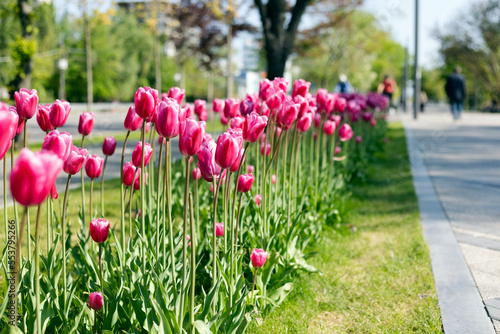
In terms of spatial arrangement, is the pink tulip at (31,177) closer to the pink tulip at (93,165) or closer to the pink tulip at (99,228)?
the pink tulip at (99,228)

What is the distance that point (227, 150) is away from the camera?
5.98 ft

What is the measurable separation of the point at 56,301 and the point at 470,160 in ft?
27.7

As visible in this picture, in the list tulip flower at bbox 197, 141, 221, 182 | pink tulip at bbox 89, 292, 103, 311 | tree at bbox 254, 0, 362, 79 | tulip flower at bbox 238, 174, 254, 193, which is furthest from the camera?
tree at bbox 254, 0, 362, 79

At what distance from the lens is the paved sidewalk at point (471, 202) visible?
133 inches

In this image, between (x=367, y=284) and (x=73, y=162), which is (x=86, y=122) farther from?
(x=367, y=284)

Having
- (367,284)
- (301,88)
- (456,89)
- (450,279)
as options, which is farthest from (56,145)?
(456,89)

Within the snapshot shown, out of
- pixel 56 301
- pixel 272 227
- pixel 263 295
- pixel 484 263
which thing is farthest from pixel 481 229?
pixel 56 301

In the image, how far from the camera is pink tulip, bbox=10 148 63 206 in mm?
1108

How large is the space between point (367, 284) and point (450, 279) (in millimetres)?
535

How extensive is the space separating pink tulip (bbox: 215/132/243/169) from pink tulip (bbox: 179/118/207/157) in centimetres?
7

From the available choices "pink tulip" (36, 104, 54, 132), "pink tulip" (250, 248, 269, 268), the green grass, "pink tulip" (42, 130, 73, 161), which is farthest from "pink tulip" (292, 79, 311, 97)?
"pink tulip" (42, 130, 73, 161)

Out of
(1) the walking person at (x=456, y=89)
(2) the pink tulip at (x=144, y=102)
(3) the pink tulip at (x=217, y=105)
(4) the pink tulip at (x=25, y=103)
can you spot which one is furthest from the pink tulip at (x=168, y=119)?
(1) the walking person at (x=456, y=89)

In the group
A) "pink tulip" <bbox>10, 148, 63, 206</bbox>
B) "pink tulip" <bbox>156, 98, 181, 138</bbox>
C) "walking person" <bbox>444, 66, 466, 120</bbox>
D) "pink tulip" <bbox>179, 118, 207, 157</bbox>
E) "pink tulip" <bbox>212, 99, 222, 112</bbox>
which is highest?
"walking person" <bbox>444, 66, 466, 120</bbox>

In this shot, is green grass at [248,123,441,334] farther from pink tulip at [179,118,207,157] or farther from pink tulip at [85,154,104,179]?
pink tulip at [179,118,207,157]
